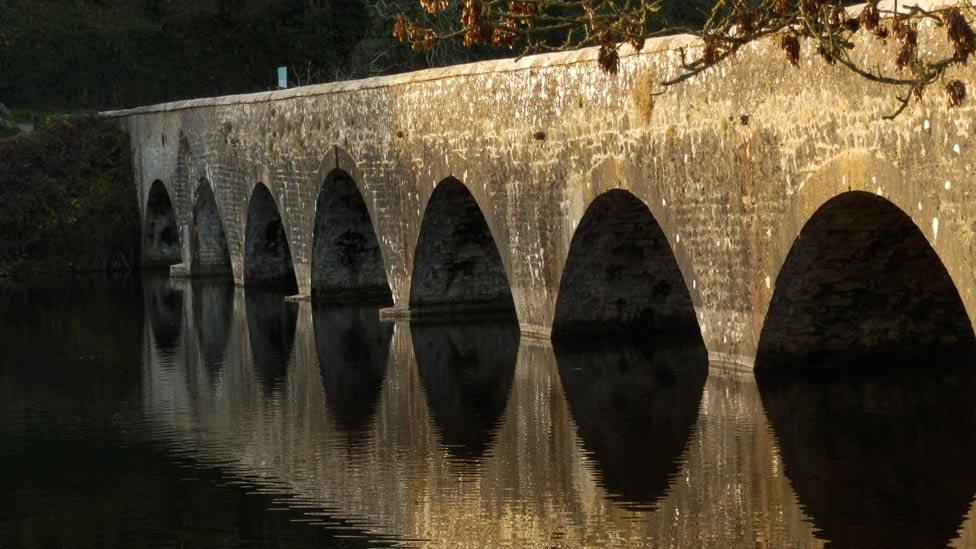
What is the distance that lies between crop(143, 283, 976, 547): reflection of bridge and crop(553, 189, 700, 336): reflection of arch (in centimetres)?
62

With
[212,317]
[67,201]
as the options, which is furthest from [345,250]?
[67,201]

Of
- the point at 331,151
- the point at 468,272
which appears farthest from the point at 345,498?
the point at 331,151

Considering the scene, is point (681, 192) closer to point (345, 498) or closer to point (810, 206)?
point (810, 206)

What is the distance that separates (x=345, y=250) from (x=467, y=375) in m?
6.71

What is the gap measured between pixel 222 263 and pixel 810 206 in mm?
16255

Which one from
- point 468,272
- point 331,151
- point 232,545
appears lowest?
point 232,545

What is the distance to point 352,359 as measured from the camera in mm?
15391

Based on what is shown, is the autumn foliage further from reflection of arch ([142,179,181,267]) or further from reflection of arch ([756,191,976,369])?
reflection of arch ([142,179,181,267])

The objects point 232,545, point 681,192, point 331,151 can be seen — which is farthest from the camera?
point 331,151

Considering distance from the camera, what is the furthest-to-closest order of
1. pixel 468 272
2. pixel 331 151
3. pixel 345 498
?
pixel 331 151 < pixel 468 272 < pixel 345 498

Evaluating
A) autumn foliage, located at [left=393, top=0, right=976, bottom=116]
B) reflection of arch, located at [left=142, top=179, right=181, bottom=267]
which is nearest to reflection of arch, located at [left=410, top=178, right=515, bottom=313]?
autumn foliage, located at [left=393, top=0, right=976, bottom=116]

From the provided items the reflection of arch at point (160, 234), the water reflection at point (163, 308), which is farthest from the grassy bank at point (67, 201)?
the water reflection at point (163, 308)

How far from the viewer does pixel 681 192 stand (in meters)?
12.6

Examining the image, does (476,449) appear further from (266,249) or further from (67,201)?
(67,201)
